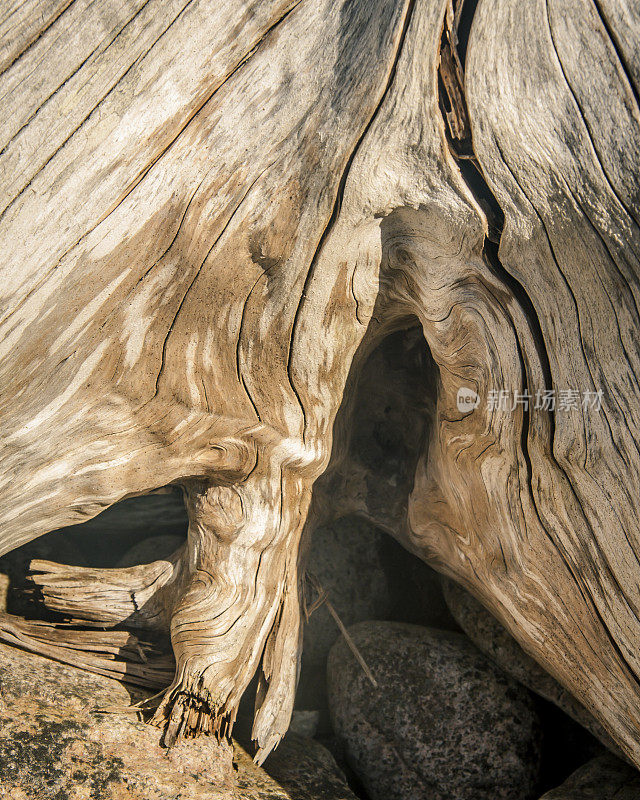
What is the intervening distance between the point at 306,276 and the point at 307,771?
2.10m

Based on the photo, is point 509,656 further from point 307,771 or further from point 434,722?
point 307,771

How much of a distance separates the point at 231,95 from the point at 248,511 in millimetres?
1504

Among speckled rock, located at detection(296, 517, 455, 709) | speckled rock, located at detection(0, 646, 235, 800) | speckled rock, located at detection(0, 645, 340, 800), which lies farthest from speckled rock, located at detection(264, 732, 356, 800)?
speckled rock, located at detection(296, 517, 455, 709)

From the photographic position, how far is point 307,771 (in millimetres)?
2566

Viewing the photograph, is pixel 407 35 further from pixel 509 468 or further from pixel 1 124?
pixel 509 468

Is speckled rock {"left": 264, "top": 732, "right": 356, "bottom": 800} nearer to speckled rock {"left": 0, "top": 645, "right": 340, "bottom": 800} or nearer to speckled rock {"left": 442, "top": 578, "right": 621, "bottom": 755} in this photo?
speckled rock {"left": 0, "top": 645, "right": 340, "bottom": 800}

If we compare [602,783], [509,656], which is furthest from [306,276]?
[602,783]

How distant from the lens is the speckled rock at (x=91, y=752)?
199 centimetres

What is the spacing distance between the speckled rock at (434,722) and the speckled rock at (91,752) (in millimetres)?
334

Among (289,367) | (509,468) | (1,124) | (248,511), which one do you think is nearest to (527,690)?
(509,468)

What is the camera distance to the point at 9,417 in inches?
76.8

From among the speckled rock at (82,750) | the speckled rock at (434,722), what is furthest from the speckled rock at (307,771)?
the speckled rock at (82,750)

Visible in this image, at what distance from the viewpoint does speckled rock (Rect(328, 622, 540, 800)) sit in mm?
2637

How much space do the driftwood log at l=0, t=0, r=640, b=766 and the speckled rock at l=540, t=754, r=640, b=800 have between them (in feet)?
1.27
